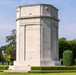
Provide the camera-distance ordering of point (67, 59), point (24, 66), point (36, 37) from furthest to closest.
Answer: point (67, 59) < point (36, 37) < point (24, 66)

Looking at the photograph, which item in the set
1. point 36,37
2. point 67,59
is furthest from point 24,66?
point 67,59

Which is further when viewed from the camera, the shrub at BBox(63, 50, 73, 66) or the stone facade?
the shrub at BBox(63, 50, 73, 66)

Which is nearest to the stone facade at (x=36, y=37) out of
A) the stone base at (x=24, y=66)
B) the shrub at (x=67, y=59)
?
the stone base at (x=24, y=66)

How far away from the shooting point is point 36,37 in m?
33.9

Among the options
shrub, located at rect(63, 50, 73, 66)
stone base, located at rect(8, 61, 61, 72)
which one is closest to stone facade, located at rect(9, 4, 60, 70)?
stone base, located at rect(8, 61, 61, 72)

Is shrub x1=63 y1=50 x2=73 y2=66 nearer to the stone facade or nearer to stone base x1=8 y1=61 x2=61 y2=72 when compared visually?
the stone facade

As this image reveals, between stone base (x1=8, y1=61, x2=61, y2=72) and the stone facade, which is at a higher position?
the stone facade

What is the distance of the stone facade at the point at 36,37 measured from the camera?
33594 mm

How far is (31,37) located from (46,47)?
257 centimetres

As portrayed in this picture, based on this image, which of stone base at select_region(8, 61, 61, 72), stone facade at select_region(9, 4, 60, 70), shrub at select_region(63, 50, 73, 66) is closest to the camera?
stone base at select_region(8, 61, 61, 72)

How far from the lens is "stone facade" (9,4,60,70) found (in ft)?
110

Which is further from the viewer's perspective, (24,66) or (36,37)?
(36,37)

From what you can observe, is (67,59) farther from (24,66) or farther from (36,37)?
(24,66)

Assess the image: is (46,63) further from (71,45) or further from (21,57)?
(71,45)
